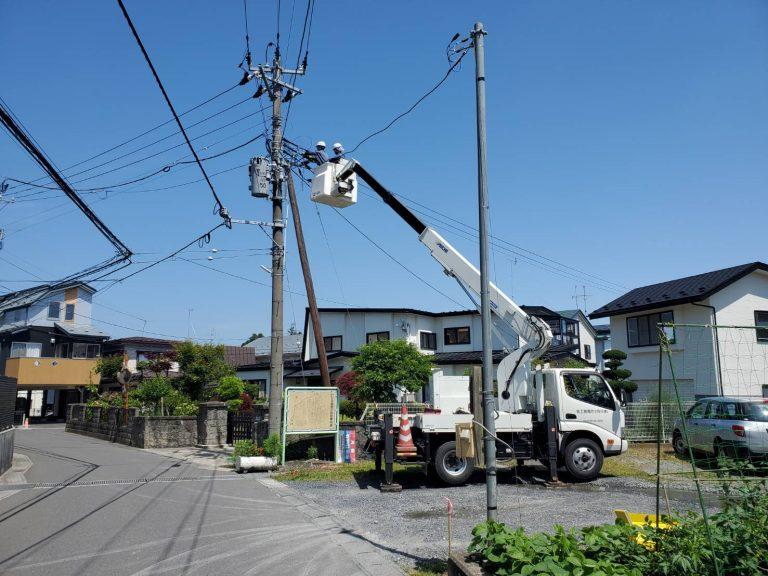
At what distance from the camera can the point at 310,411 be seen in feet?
53.5

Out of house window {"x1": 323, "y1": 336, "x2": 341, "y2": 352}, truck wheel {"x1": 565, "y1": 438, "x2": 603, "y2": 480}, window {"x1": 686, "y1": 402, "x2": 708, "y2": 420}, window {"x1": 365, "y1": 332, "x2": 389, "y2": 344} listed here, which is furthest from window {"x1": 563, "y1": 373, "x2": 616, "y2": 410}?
house window {"x1": 323, "y1": 336, "x2": 341, "y2": 352}

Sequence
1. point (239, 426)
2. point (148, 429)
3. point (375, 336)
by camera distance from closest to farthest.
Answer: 1. point (148, 429)
2. point (239, 426)
3. point (375, 336)

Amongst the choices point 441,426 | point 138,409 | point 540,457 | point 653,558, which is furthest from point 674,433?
point 138,409

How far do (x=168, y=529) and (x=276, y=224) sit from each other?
10.5m

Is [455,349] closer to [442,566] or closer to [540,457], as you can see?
[540,457]

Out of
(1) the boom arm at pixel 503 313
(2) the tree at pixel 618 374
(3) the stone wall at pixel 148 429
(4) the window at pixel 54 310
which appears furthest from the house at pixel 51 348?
(1) the boom arm at pixel 503 313

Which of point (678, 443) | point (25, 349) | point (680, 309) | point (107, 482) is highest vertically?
point (680, 309)

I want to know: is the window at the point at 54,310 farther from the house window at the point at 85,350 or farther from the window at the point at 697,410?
the window at the point at 697,410

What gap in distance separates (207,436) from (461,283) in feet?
43.4

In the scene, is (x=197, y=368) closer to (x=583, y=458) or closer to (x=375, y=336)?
(x=375, y=336)

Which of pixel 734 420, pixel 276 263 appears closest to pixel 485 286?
pixel 734 420

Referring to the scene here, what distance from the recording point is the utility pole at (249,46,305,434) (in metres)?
16.9

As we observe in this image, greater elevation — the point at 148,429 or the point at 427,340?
the point at 427,340

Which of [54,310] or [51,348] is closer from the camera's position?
[51,348]
